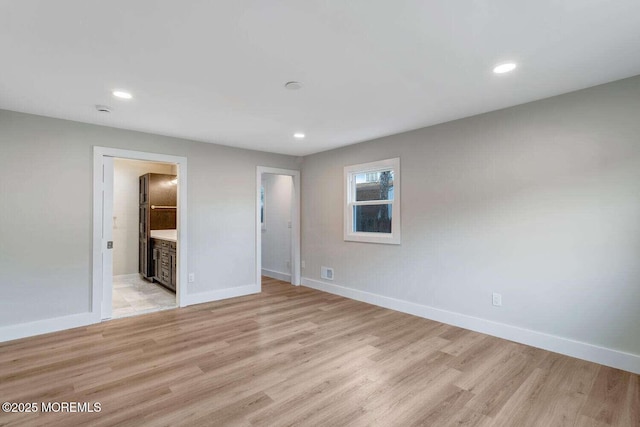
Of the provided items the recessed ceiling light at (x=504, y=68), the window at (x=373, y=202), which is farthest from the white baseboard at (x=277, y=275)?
the recessed ceiling light at (x=504, y=68)

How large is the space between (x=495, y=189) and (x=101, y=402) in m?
3.85

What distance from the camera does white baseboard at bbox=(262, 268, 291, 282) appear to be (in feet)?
19.6

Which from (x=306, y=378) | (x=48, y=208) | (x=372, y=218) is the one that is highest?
(x=48, y=208)

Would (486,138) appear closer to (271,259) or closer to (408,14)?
(408,14)

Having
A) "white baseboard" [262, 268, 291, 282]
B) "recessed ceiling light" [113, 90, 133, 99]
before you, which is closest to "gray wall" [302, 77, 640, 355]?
"white baseboard" [262, 268, 291, 282]

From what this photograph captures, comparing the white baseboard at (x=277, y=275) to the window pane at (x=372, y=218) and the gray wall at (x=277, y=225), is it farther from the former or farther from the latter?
the window pane at (x=372, y=218)

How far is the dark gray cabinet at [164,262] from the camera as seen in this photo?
4.84m

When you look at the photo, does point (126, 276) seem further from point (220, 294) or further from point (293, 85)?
point (293, 85)

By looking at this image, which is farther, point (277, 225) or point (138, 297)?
point (277, 225)

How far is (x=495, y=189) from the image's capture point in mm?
3213

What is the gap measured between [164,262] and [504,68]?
5.32 meters

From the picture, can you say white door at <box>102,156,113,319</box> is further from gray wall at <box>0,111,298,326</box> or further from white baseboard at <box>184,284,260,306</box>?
white baseboard at <box>184,284,260,306</box>

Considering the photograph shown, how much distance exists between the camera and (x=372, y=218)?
4559mm

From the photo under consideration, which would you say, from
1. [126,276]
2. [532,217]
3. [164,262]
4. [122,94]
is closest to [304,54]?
[122,94]
